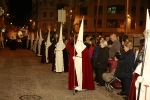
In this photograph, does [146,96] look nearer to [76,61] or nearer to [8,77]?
[76,61]

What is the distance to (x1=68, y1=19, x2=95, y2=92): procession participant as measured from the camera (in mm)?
10234

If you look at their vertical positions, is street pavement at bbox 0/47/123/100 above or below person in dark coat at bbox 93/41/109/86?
below

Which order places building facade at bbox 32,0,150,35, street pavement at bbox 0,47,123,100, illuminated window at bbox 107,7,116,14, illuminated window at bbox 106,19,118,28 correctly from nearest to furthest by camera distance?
1. street pavement at bbox 0,47,123,100
2. building facade at bbox 32,0,150,35
3. illuminated window at bbox 106,19,118,28
4. illuminated window at bbox 107,7,116,14

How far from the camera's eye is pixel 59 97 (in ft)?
31.6

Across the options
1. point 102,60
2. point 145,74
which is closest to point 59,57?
point 102,60

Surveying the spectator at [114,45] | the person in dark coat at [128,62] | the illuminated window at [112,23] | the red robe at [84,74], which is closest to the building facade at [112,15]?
the illuminated window at [112,23]

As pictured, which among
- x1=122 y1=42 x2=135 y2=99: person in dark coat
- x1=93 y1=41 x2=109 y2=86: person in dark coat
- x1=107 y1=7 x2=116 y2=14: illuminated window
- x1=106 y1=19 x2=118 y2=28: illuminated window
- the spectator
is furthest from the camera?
x1=107 y1=7 x2=116 y2=14: illuminated window

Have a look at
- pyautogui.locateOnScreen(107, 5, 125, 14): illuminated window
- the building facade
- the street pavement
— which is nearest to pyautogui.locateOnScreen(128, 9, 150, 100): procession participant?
the street pavement

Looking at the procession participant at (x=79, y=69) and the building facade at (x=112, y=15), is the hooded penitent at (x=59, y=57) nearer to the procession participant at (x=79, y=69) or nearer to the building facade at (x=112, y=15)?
the procession participant at (x=79, y=69)

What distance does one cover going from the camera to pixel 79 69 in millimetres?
10312

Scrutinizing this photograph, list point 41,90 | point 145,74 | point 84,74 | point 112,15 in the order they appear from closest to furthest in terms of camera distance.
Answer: point 145,74
point 84,74
point 41,90
point 112,15

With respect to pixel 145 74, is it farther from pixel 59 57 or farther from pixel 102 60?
pixel 59 57

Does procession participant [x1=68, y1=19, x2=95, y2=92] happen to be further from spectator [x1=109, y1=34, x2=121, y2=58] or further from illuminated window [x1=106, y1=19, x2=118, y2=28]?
illuminated window [x1=106, y1=19, x2=118, y2=28]

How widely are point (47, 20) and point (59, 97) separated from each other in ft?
230
